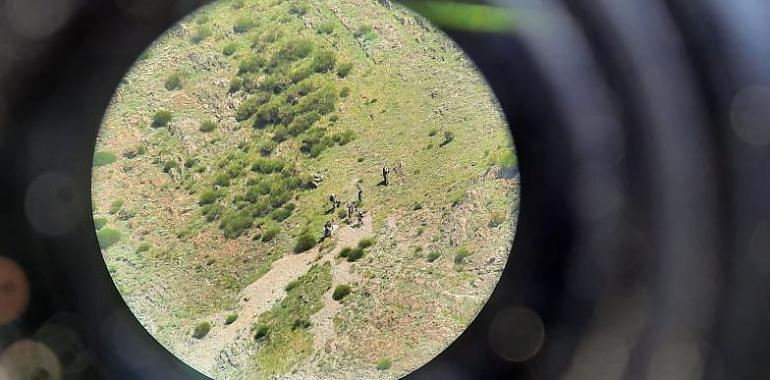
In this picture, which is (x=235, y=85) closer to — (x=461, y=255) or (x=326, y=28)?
(x=326, y=28)

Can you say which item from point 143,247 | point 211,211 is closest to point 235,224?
point 211,211

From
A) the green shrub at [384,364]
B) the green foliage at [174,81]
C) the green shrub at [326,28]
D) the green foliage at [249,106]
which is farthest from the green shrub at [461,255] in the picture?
the green foliage at [174,81]

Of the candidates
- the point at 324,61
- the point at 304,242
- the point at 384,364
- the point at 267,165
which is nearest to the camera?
the point at 384,364

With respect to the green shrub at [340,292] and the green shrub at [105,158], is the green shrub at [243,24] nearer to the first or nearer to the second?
the green shrub at [105,158]

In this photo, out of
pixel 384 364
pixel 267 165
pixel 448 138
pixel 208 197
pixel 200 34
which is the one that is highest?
pixel 200 34

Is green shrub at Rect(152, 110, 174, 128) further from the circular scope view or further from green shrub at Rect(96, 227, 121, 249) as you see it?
green shrub at Rect(96, 227, 121, 249)

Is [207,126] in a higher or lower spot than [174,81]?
lower
